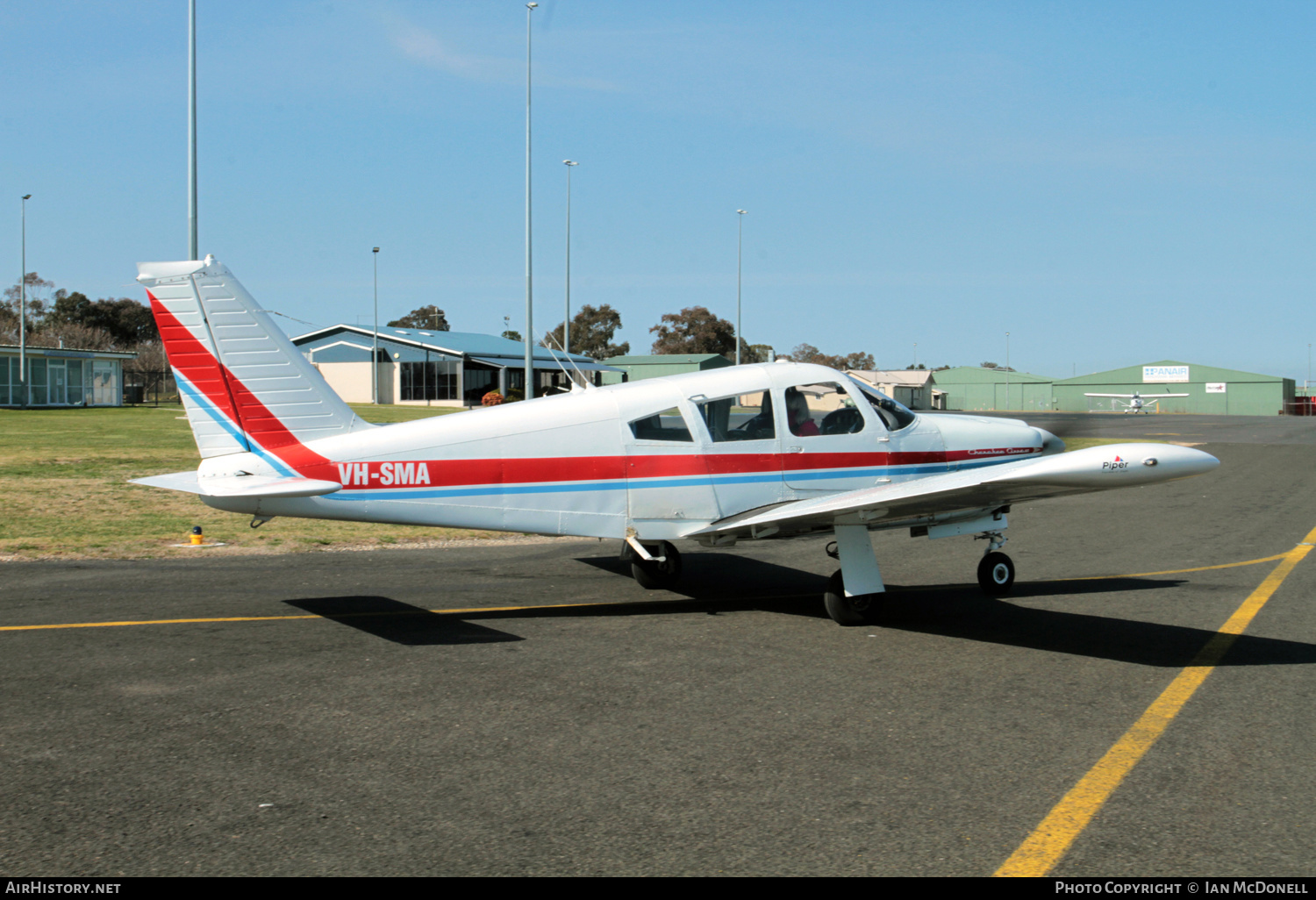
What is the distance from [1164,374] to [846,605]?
391ft

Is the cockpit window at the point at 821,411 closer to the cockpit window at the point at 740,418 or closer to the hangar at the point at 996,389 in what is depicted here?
the cockpit window at the point at 740,418

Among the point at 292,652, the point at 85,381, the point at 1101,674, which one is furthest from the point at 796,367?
the point at 85,381

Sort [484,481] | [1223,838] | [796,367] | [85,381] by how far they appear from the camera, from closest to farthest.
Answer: [1223,838], [484,481], [796,367], [85,381]

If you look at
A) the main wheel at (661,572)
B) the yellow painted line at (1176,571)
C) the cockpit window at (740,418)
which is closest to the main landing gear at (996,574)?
the yellow painted line at (1176,571)

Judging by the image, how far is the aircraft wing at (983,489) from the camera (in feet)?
22.1

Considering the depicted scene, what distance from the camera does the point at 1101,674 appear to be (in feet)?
23.2

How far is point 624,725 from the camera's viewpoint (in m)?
5.88

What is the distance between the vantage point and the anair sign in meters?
112

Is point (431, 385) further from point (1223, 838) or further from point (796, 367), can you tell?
point (1223, 838)

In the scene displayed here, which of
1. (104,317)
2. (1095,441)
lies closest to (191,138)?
(1095,441)

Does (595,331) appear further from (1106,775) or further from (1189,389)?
(1106,775)

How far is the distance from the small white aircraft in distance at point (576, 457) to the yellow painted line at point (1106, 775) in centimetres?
173
